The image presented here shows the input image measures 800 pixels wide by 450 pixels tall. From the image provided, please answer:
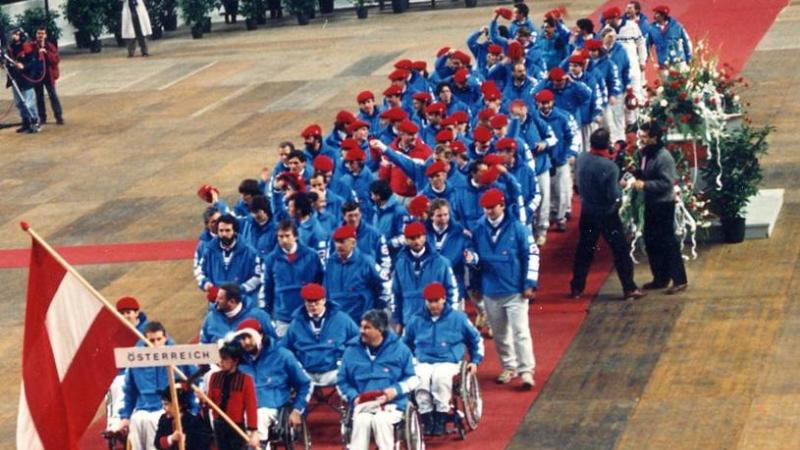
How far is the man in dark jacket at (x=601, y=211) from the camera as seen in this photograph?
67.3ft

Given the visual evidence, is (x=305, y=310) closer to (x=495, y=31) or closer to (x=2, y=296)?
(x=2, y=296)

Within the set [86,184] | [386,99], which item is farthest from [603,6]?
[386,99]

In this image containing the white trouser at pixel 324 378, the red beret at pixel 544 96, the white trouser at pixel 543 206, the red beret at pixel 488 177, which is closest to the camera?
the white trouser at pixel 324 378

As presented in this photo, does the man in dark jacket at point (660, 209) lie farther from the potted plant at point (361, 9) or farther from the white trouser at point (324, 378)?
the potted plant at point (361, 9)

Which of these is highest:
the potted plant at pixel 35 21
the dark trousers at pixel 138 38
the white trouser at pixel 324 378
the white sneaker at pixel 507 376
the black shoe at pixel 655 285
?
the white trouser at pixel 324 378

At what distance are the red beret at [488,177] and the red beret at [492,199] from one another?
4.04 feet

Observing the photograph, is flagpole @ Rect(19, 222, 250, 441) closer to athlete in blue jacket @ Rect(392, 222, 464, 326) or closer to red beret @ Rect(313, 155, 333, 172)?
athlete in blue jacket @ Rect(392, 222, 464, 326)

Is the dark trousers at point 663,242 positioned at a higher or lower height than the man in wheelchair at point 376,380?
lower

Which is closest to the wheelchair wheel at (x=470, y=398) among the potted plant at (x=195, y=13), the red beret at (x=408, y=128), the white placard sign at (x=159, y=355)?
the white placard sign at (x=159, y=355)

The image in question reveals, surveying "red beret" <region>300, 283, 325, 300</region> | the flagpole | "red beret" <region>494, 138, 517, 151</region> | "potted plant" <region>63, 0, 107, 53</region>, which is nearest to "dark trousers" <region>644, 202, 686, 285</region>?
"red beret" <region>494, 138, 517, 151</region>

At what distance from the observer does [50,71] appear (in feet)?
115

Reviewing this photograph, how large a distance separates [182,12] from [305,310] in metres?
32.1

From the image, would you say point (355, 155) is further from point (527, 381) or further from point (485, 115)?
point (527, 381)

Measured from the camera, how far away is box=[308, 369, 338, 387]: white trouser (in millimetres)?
16969
